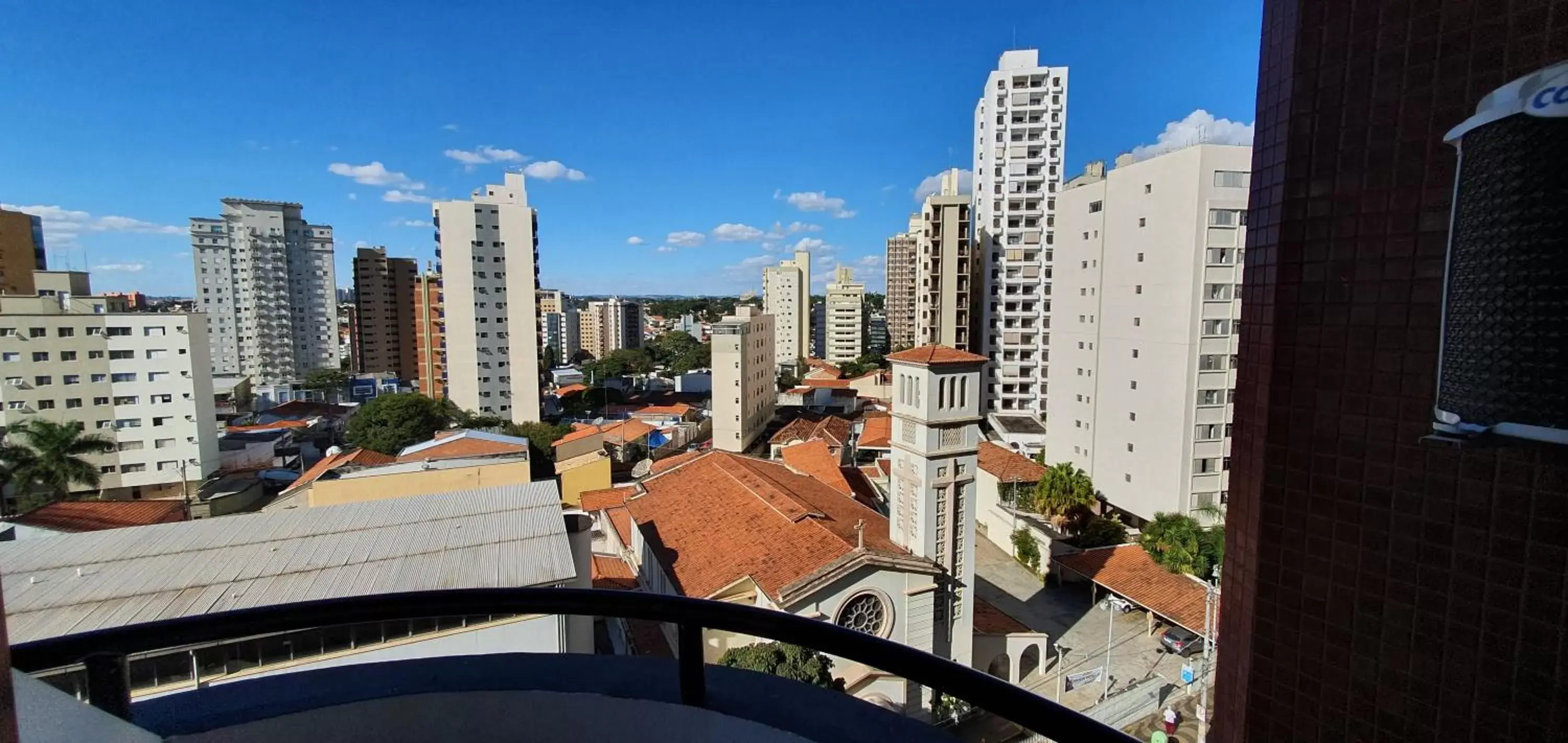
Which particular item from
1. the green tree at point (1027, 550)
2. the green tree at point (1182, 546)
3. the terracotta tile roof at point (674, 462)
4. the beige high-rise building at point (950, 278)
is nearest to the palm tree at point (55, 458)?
the terracotta tile roof at point (674, 462)

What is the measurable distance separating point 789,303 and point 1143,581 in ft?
135

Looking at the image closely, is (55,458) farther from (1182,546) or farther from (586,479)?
(1182,546)

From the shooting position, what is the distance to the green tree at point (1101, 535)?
1467 cm

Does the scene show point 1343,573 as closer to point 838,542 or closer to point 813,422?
point 838,542

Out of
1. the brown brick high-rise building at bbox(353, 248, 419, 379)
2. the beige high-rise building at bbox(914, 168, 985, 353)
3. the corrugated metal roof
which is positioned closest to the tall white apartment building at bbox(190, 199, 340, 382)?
the brown brick high-rise building at bbox(353, 248, 419, 379)

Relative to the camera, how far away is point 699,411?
32500 millimetres

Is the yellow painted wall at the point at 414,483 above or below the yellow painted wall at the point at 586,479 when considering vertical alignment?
above

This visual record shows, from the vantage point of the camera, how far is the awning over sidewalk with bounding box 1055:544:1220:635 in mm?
11023

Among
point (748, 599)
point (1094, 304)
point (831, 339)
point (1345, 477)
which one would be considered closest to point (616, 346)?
point (831, 339)

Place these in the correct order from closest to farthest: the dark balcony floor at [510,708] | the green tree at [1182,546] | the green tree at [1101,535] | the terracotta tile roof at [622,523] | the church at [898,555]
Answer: the dark balcony floor at [510,708], the church at [898,555], the green tree at [1182,546], the terracotta tile roof at [622,523], the green tree at [1101,535]

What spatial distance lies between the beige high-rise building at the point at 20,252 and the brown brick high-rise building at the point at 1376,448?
23996 millimetres

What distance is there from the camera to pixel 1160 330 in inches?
639

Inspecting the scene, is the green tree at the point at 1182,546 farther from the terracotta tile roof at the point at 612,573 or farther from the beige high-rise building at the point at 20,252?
the beige high-rise building at the point at 20,252

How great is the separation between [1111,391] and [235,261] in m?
46.0
